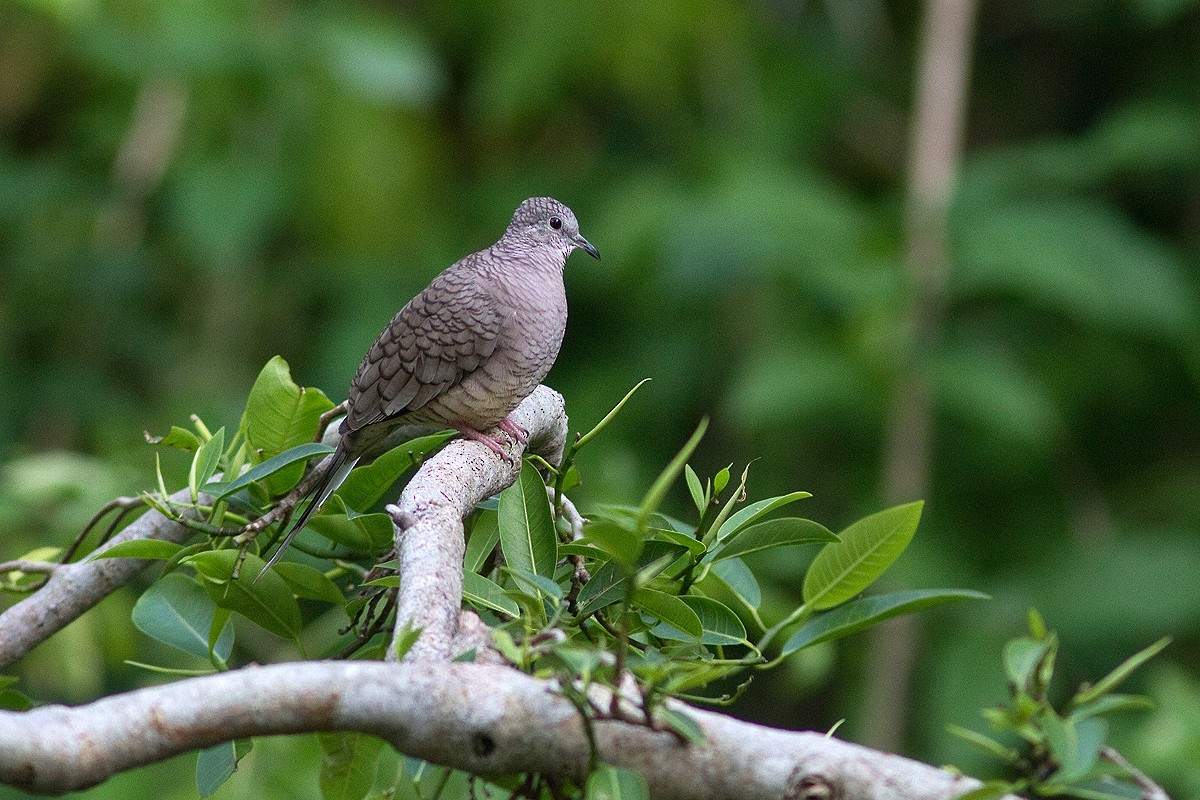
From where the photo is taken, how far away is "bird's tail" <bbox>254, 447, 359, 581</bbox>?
61.4 inches

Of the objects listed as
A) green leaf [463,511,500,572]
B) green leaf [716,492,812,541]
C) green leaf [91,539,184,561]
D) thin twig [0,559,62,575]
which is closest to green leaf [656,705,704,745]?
green leaf [716,492,812,541]

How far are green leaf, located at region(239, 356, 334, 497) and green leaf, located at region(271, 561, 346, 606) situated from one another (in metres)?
0.15

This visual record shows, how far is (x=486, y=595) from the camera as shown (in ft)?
4.51

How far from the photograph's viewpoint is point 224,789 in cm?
319

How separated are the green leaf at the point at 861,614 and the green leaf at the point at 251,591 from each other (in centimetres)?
58

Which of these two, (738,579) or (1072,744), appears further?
(738,579)

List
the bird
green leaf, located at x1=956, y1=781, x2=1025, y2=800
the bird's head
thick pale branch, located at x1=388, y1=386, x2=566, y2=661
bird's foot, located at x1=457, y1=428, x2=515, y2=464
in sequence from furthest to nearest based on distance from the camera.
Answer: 1. the bird's head
2. the bird
3. bird's foot, located at x1=457, y1=428, x2=515, y2=464
4. thick pale branch, located at x1=388, y1=386, x2=566, y2=661
5. green leaf, located at x1=956, y1=781, x2=1025, y2=800

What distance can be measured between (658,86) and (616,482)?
103 inches

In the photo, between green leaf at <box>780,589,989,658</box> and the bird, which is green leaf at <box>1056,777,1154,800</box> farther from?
the bird

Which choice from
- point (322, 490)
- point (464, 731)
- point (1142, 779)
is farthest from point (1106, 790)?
point (322, 490)

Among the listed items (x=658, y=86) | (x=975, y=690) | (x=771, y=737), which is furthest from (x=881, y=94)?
(x=771, y=737)

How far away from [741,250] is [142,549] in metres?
3.13

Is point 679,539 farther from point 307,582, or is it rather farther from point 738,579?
point 307,582

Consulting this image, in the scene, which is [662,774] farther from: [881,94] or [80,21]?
[881,94]
